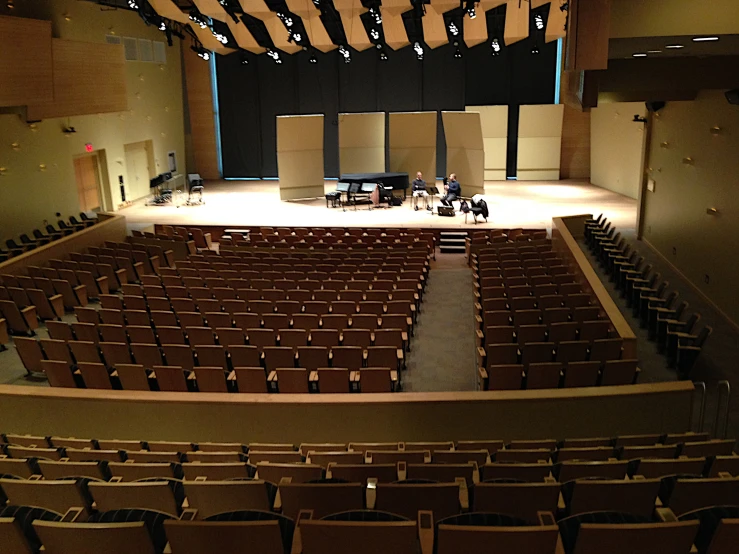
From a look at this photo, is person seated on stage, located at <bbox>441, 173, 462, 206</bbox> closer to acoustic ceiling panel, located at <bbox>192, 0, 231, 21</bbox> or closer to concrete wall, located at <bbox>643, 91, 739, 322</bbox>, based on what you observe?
concrete wall, located at <bbox>643, 91, 739, 322</bbox>

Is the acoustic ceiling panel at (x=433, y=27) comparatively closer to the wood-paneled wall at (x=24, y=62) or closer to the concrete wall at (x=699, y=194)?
the concrete wall at (x=699, y=194)

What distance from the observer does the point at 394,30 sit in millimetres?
16625

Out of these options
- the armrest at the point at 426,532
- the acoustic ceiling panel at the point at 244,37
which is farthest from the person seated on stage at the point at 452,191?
the armrest at the point at 426,532

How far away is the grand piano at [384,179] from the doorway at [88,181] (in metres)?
6.88

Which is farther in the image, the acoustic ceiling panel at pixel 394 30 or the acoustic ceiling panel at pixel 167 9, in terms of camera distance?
the acoustic ceiling panel at pixel 394 30

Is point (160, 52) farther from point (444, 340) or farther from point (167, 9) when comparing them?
Result: point (444, 340)

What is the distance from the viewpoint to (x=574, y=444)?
4.96 meters

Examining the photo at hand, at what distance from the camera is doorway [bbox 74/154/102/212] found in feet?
56.6

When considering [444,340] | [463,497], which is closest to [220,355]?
[444,340]

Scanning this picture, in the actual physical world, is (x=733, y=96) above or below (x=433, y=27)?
below

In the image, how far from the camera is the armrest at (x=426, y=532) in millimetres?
2938

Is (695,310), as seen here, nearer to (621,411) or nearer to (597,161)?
(621,411)

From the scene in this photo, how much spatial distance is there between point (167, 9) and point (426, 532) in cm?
1482

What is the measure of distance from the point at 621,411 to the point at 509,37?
14.3 metres
